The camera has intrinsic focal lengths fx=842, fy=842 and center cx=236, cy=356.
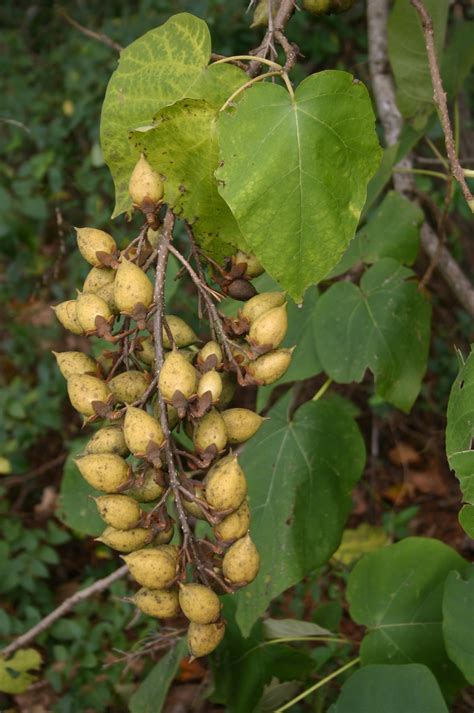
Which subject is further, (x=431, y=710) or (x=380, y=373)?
(x=380, y=373)

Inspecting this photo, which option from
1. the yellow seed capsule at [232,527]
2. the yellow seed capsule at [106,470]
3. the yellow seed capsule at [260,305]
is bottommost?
the yellow seed capsule at [232,527]

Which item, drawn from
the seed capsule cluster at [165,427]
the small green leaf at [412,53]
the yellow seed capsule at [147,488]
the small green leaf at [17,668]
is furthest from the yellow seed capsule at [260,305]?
the small green leaf at [17,668]

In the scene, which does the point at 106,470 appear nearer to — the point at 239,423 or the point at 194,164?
the point at 239,423

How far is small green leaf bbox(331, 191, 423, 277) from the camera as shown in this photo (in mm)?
1743

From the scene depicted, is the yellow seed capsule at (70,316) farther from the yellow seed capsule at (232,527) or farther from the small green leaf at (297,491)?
the small green leaf at (297,491)

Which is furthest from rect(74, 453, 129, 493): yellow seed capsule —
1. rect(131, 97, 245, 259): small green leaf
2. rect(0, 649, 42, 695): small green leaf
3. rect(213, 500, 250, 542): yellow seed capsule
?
rect(0, 649, 42, 695): small green leaf

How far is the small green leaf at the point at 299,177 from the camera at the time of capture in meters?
0.96

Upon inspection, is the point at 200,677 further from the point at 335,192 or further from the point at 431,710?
the point at 335,192

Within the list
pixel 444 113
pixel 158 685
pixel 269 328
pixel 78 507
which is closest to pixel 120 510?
pixel 269 328

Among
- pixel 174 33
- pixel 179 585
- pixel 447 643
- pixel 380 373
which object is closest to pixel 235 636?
pixel 447 643

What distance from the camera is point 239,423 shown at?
3.04 feet

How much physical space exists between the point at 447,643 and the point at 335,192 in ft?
2.45

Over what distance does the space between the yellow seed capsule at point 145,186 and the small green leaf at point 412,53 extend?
35.5 inches

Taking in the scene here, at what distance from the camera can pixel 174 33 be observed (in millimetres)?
1104
